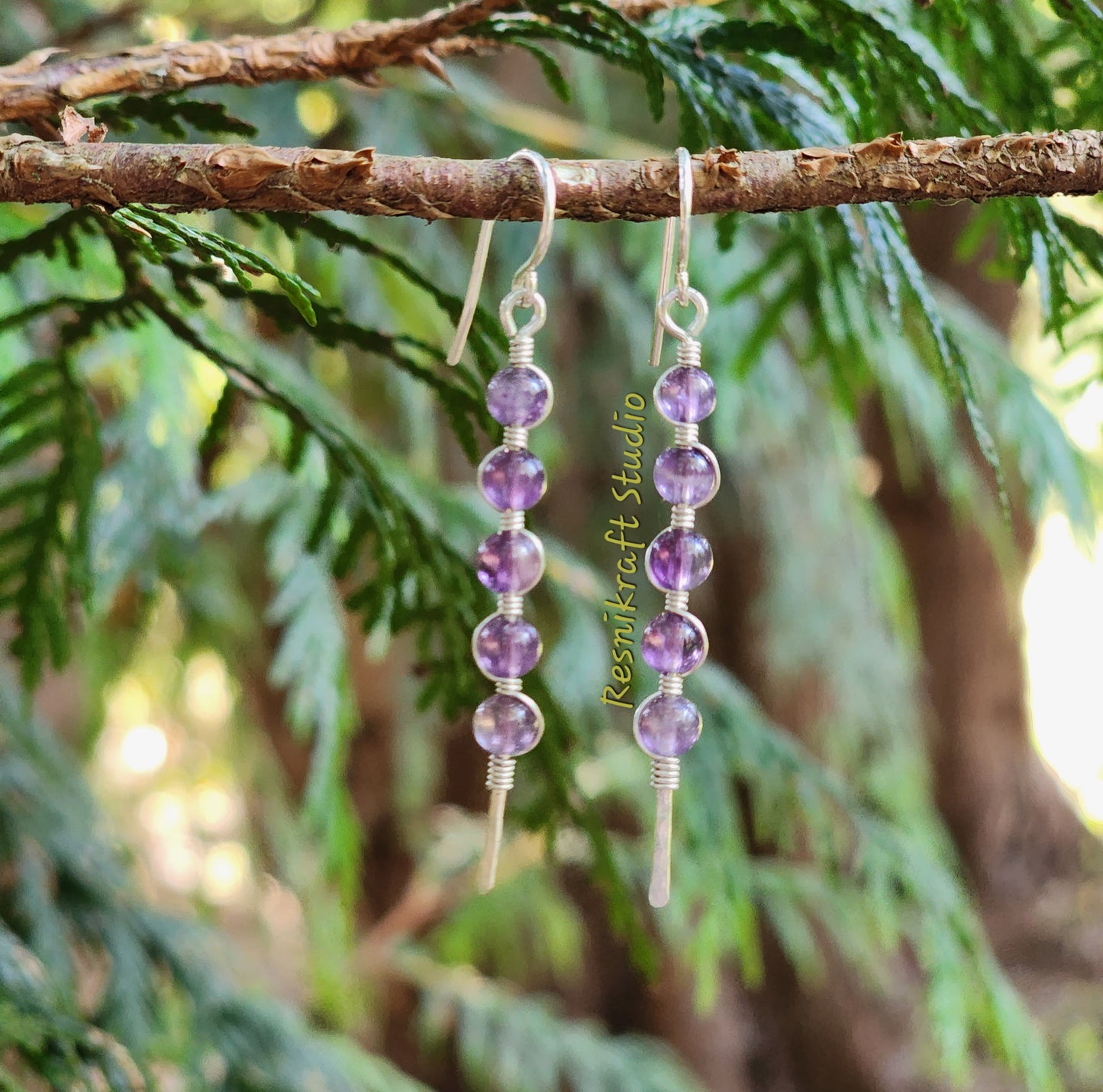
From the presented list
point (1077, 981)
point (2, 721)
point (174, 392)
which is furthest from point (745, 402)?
point (1077, 981)

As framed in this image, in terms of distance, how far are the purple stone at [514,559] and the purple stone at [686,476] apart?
3.4 inches

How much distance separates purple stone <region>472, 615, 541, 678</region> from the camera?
70 cm

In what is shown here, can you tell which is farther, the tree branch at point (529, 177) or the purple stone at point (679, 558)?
the purple stone at point (679, 558)

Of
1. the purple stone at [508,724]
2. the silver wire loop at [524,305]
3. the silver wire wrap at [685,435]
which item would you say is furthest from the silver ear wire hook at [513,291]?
the purple stone at [508,724]

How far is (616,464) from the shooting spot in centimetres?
245

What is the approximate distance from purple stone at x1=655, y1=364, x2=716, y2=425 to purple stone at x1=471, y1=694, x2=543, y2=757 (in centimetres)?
20

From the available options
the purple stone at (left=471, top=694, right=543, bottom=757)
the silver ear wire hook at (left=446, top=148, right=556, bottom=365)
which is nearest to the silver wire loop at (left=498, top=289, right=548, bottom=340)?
the silver ear wire hook at (left=446, top=148, right=556, bottom=365)

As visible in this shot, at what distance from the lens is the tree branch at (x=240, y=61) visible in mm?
659

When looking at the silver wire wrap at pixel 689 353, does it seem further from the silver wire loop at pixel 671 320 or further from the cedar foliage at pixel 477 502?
the cedar foliage at pixel 477 502

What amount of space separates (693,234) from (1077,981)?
2.52m

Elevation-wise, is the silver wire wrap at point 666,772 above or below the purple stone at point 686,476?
below

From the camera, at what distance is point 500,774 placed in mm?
697

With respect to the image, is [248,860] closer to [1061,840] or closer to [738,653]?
[738,653]

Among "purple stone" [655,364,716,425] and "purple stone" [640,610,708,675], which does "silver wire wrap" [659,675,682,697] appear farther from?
"purple stone" [655,364,716,425]
